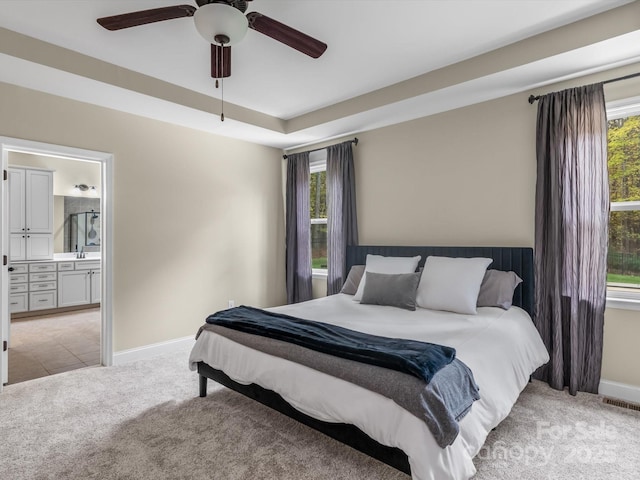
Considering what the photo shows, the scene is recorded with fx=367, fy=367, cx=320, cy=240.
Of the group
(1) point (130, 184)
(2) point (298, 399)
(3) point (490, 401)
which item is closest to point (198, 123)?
(1) point (130, 184)

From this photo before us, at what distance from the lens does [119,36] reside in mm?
2695

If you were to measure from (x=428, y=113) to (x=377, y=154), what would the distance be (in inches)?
30.1

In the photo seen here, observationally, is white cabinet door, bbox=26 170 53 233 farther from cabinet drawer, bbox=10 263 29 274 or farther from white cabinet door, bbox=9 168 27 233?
cabinet drawer, bbox=10 263 29 274

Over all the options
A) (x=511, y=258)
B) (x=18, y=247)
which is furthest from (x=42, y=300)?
(x=511, y=258)

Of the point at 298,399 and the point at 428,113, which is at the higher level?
the point at 428,113

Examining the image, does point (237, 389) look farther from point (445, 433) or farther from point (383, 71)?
point (383, 71)

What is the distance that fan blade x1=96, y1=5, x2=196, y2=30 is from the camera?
6.39ft

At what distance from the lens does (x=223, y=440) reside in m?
2.31

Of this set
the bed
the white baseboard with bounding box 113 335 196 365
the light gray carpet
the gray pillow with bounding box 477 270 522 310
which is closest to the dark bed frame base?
the bed

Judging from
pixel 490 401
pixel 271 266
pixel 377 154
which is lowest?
pixel 490 401

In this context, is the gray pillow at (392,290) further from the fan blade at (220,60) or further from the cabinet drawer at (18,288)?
the cabinet drawer at (18,288)

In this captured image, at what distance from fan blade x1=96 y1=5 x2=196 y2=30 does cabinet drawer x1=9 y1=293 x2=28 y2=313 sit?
5459 mm

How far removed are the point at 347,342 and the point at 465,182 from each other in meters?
2.38

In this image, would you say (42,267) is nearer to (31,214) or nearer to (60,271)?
(60,271)
